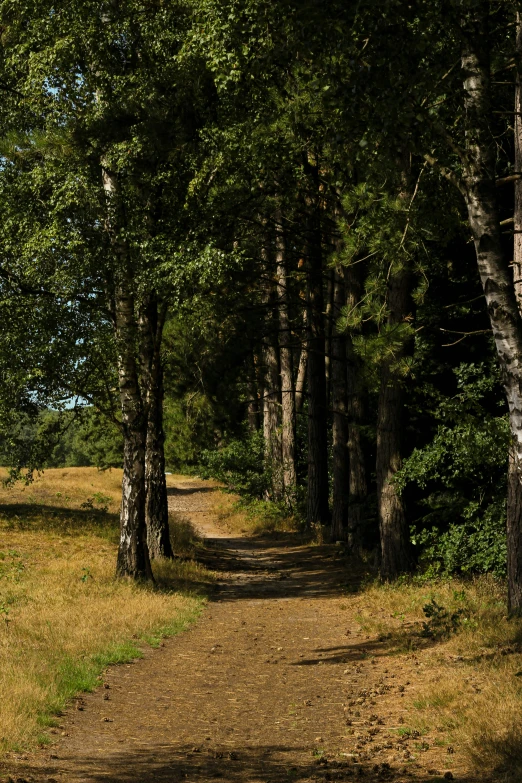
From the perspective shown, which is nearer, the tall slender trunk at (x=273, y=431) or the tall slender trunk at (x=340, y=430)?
the tall slender trunk at (x=340, y=430)

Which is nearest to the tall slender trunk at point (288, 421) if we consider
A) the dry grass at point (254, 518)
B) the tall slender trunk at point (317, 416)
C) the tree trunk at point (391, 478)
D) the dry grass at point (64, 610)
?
the dry grass at point (254, 518)

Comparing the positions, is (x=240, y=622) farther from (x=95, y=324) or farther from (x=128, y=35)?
(x=128, y=35)

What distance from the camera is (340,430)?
23.1 meters

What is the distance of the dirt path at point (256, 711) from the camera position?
7.14m

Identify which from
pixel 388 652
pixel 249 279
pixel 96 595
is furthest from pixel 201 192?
pixel 388 652

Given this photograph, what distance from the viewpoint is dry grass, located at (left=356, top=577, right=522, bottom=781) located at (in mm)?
7156

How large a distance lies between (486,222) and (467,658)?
497 cm

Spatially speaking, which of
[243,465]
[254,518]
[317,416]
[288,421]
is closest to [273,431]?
[243,465]

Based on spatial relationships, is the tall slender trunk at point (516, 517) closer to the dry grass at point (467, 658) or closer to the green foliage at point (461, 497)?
the dry grass at point (467, 658)

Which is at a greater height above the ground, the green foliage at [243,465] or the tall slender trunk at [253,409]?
the tall slender trunk at [253,409]

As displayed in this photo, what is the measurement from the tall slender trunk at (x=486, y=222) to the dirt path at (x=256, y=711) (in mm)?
2968

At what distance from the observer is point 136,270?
15.6 metres

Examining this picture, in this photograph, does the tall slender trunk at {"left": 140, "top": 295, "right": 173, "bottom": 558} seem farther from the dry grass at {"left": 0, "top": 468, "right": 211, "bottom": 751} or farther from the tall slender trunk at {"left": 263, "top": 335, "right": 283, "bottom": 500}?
the tall slender trunk at {"left": 263, "top": 335, "right": 283, "bottom": 500}

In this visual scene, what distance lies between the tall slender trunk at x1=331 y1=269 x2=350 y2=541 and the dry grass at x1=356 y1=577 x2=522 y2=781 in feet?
22.5
